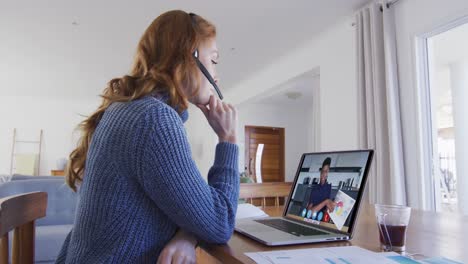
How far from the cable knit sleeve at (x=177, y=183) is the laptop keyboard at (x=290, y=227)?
19 centimetres

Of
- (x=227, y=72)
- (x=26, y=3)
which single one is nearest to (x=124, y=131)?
(x=26, y=3)

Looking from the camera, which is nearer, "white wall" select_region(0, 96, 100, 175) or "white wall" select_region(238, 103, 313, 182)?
"white wall" select_region(0, 96, 100, 175)

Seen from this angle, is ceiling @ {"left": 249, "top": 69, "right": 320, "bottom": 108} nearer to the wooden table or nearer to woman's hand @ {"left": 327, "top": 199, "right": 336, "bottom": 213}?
the wooden table

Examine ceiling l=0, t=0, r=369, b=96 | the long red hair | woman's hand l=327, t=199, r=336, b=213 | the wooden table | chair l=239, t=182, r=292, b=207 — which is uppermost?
ceiling l=0, t=0, r=369, b=96

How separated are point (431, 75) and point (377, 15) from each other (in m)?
0.67

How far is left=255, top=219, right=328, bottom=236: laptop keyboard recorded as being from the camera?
0.80 m

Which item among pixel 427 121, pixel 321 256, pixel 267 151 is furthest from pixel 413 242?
pixel 267 151

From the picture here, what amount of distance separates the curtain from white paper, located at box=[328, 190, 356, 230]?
2.06 m

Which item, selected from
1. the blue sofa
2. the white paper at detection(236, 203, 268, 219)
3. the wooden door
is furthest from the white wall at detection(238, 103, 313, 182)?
the white paper at detection(236, 203, 268, 219)

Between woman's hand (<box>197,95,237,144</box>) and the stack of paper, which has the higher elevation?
woman's hand (<box>197,95,237,144</box>)

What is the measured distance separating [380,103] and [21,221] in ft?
8.82

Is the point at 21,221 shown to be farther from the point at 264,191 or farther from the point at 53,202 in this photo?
the point at 53,202

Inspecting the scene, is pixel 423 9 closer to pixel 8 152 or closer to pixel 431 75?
pixel 431 75

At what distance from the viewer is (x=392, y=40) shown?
2.87 metres
